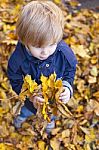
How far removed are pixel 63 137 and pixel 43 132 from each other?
0.14m

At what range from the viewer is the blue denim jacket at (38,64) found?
194 centimetres

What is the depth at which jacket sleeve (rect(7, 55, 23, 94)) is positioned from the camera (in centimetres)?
197

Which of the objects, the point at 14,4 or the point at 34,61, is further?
the point at 14,4

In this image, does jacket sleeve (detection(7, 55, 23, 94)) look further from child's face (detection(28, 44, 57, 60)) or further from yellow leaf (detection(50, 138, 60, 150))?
yellow leaf (detection(50, 138, 60, 150))

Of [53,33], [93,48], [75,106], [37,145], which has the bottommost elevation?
[37,145]

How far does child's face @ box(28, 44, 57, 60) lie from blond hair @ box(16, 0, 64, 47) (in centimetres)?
4

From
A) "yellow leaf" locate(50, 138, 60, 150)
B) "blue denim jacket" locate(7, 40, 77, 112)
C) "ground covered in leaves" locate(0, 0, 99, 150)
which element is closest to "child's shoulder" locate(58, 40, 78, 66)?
"blue denim jacket" locate(7, 40, 77, 112)

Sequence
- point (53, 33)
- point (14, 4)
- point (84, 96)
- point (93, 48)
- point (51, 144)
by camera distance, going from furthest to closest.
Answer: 1. point (14, 4)
2. point (93, 48)
3. point (84, 96)
4. point (51, 144)
5. point (53, 33)

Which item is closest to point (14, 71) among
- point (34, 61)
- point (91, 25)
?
point (34, 61)

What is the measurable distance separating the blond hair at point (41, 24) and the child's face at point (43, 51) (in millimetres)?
38

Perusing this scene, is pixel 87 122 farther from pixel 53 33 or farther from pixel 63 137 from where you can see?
pixel 53 33

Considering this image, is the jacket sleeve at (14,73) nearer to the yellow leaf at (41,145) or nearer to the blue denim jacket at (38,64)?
the blue denim jacket at (38,64)

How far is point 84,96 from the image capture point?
262 cm

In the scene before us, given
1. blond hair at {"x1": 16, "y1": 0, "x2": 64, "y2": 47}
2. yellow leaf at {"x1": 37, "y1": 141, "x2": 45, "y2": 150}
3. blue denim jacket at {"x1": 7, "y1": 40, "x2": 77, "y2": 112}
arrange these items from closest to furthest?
blond hair at {"x1": 16, "y1": 0, "x2": 64, "y2": 47}
blue denim jacket at {"x1": 7, "y1": 40, "x2": 77, "y2": 112}
yellow leaf at {"x1": 37, "y1": 141, "x2": 45, "y2": 150}
